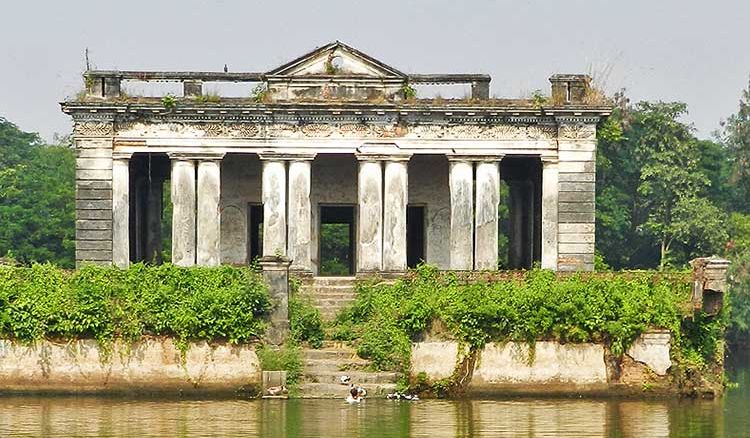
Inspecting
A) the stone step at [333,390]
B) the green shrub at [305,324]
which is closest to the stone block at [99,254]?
the green shrub at [305,324]

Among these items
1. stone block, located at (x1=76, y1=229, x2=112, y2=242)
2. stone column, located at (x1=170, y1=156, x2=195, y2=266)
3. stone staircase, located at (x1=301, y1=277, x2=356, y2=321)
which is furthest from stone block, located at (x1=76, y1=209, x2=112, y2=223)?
stone staircase, located at (x1=301, y1=277, x2=356, y2=321)

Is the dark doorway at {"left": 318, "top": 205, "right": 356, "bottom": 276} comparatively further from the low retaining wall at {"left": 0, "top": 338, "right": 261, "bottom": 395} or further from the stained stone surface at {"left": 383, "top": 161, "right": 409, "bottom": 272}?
the low retaining wall at {"left": 0, "top": 338, "right": 261, "bottom": 395}

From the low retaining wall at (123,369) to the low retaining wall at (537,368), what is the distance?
3.06m

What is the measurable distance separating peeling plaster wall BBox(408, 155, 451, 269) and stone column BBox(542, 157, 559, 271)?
2.63 m

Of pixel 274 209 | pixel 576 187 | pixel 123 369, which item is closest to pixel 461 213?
pixel 576 187

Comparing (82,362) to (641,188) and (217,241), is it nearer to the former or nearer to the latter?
(217,241)

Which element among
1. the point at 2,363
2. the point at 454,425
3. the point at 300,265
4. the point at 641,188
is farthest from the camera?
the point at 641,188

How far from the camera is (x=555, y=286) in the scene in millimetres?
29062

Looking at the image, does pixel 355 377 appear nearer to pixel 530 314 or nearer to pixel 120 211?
pixel 530 314

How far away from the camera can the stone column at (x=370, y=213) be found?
33531mm

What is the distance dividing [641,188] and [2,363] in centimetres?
3242

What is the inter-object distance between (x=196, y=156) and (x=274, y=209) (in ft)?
6.05

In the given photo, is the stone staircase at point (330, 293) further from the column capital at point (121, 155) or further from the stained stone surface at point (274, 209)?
the column capital at point (121, 155)

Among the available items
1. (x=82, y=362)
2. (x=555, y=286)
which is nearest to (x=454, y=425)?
(x=555, y=286)
